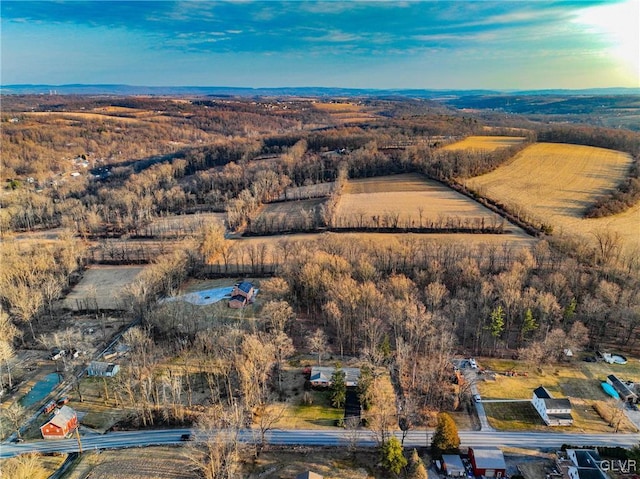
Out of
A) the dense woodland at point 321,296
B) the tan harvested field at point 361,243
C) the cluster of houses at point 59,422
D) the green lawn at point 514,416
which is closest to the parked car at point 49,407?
the cluster of houses at point 59,422

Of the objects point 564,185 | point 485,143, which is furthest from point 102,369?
point 485,143

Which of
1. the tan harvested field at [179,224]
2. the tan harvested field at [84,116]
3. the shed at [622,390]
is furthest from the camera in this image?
the tan harvested field at [84,116]

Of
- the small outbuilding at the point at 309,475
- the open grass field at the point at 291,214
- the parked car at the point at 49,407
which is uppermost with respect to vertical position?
the open grass field at the point at 291,214

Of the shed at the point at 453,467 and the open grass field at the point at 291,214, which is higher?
the open grass field at the point at 291,214

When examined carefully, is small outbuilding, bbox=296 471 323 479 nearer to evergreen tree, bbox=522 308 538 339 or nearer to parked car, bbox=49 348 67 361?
evergreen tree, bbox=522 308 538 339

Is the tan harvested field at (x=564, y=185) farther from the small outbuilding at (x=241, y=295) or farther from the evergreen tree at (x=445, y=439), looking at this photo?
the small outbuilding at (x=241, y=295)

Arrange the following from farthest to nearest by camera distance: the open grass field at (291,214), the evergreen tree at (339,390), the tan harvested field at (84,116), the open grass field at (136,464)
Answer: the tan harvested field at (84,116), the open grass field at (291,214), the evergreen tree at (339,390), the open grass field at (136,464)

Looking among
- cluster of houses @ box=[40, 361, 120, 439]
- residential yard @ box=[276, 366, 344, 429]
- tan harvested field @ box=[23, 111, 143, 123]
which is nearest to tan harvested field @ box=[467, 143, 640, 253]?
residential yard @ box=[276, 366, 344, 429]
